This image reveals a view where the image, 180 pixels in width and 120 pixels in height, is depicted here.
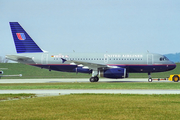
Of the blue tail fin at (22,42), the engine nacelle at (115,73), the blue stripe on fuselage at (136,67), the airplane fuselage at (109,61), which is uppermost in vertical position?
the blue tail fin at (22,42)

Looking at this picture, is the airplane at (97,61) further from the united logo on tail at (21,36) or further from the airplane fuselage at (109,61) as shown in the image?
the united logo on tail at (21,36)

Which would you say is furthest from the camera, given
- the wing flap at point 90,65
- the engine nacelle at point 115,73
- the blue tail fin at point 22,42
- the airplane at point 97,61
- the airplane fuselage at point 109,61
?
the blue tail fin at point 22,42

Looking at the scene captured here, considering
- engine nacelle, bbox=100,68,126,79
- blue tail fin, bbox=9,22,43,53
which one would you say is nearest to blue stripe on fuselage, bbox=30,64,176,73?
engine nacelle, bbox=100,68,126,79

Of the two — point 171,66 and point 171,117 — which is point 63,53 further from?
point 171,117

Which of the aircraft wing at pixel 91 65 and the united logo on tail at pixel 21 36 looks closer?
the aircraft wing at pixel 91 65

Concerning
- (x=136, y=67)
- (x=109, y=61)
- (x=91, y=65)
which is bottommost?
(x=136, y=67)

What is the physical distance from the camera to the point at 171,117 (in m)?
12.5

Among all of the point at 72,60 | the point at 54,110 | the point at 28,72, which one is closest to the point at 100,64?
the point at 72,60

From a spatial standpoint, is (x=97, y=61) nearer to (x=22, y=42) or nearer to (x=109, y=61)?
(x=109, y=61)

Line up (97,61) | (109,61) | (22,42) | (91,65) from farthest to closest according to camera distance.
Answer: (22,42) → (97,61) → (109,61) → (91,65)

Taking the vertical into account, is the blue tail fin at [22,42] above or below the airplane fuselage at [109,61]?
above

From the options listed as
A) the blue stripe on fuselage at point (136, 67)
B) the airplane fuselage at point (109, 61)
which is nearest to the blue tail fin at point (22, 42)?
the airplane fuselage at point (109, 61)

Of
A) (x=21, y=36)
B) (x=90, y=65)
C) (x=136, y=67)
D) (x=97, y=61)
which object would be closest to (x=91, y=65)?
(x=90, y=65)

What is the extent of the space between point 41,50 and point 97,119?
36.3 metres
